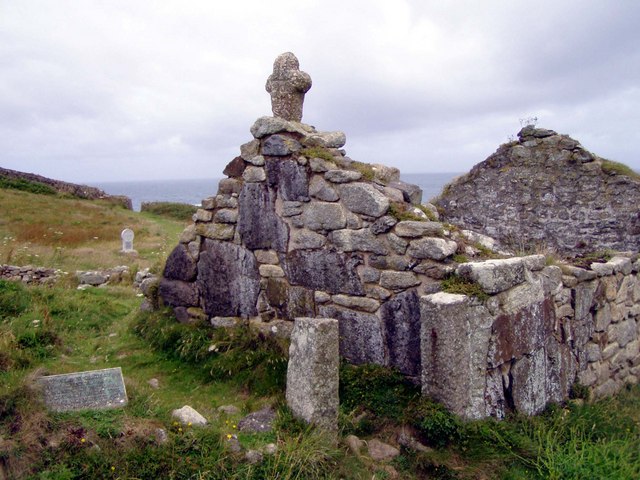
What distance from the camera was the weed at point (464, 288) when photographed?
498 cm

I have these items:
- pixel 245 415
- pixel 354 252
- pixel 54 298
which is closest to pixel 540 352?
pixel 354 252

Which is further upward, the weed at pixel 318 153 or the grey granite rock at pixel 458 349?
the weed at pixel 318 153

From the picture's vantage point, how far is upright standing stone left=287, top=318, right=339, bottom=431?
494 centimetres

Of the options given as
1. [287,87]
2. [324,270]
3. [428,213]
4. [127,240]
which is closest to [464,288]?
[428,213]

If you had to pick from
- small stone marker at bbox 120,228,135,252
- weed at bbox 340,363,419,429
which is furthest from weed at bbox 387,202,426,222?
small stone marker at bbox 120,228,135,252

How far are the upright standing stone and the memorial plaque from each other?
164 cm

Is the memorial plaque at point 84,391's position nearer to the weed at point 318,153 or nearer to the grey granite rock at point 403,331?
the grey granite rock at point 403,331

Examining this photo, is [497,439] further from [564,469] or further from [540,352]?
[540,352]

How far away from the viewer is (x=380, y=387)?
552 centimetres

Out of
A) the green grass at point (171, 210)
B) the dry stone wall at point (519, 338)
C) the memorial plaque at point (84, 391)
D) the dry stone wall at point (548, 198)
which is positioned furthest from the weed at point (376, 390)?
the green grass at point (171, 210)

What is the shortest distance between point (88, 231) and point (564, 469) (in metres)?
20.1

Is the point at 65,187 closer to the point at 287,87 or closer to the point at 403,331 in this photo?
the point at 287,87

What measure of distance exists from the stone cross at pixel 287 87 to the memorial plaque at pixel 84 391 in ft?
12.3

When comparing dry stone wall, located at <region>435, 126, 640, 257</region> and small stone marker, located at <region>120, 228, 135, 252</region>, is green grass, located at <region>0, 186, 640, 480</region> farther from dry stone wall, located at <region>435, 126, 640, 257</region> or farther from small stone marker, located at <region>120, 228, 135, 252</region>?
small stone marker, located at <region>120, 228, 135, 252</region>
